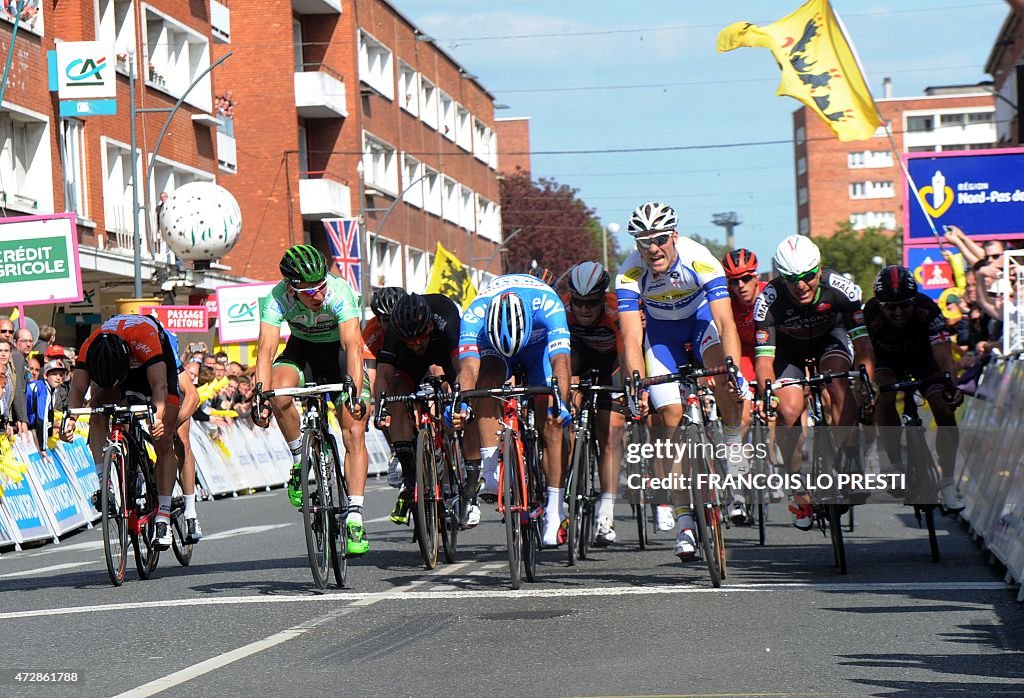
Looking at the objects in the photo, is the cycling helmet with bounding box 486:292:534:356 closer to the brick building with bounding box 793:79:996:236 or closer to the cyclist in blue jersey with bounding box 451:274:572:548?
the cyclist in blue jersey with bounding box 451:274:572:548

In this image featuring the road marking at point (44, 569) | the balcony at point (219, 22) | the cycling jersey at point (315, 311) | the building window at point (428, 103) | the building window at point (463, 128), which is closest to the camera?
the cycling jersey at point (315, 311)

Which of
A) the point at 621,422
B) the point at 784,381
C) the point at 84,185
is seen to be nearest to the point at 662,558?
the point at 621,422

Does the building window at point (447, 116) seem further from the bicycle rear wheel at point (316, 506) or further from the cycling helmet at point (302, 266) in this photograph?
the bicycle rear wheel at point (316, 506)

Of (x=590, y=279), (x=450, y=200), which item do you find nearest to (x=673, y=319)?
(x=590, y=279)

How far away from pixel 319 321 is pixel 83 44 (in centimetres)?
2332

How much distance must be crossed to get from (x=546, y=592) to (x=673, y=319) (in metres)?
2.09

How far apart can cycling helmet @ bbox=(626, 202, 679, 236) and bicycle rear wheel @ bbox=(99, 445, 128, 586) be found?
369 centimetres

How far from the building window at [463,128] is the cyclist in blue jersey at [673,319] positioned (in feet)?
222

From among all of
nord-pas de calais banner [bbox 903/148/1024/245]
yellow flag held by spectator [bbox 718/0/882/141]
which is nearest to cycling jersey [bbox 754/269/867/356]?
yellow flag held by spectator [bbox 718/0/882/141]

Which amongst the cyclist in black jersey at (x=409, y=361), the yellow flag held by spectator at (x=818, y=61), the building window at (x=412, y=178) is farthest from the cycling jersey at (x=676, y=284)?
the building window at (x=412, y=178)

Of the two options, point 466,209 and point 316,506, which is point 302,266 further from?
point 466,209

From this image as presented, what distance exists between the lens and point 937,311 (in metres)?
13.0

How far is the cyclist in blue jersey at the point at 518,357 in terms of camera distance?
11.2 metres

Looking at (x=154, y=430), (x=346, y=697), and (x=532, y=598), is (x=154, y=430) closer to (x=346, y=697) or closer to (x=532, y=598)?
(x=532, y=598)
